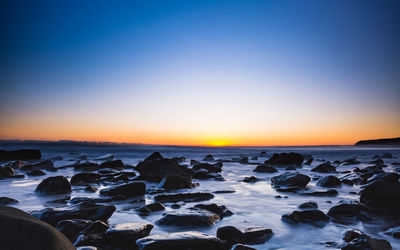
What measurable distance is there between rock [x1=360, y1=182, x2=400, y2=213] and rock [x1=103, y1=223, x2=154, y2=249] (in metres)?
2.68

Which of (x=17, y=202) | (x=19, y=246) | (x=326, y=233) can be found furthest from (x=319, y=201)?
(x=17, y=202)

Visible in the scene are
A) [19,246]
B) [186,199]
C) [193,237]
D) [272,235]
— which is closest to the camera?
[19,246]

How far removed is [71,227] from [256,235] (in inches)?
54.9

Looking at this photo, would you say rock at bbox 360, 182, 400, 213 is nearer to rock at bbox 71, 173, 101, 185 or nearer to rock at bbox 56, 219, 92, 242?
rock at bbox 56, 219, 92, 242

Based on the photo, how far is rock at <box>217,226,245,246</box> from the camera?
6.41 feet

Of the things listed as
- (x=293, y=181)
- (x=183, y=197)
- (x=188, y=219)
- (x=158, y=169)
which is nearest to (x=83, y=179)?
(x=158, y=169)

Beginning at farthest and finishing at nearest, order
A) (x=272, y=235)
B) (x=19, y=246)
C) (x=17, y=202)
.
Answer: (x=17, y=202)
(x=272, y=235)
(x=19, y=246)

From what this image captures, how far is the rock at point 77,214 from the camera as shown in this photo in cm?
234

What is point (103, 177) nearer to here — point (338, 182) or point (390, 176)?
point (338, 182)

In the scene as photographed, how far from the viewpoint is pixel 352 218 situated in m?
2.62

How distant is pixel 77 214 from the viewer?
2.41m

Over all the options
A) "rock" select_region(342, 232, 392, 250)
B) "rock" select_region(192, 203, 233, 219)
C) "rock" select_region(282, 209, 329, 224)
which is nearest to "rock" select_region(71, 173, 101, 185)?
"rock" select_region(192, 203, 233, 219)

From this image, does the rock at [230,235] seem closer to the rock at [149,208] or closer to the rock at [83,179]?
the rock at [149,208]

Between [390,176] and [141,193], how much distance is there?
3980 mm
